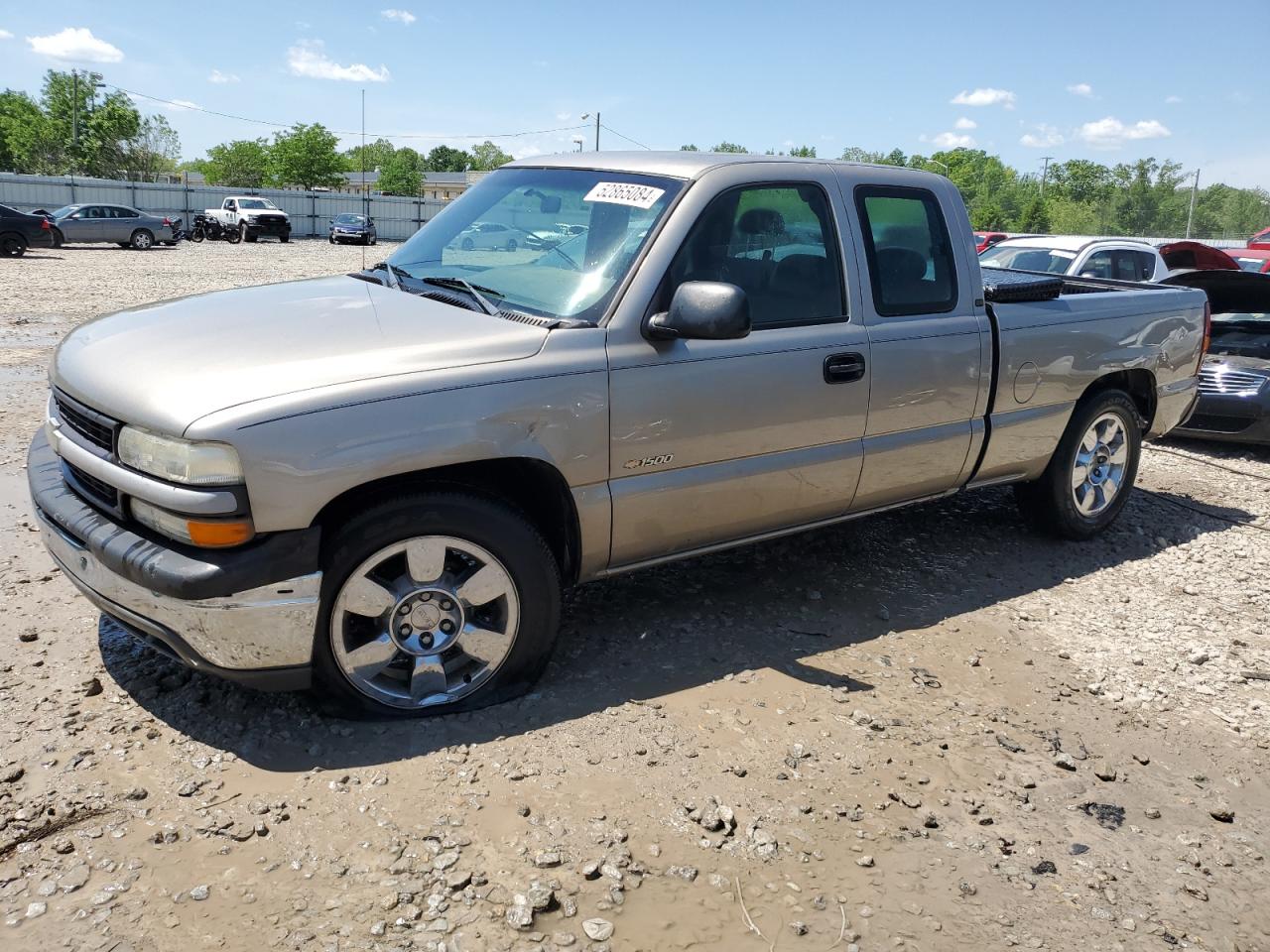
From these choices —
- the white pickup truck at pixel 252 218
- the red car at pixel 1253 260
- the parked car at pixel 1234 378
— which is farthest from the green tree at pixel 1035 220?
the parked car at pixel 1234 378

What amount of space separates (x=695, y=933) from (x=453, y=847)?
0.74m

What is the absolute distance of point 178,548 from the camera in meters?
3.08

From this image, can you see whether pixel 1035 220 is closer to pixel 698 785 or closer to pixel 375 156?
pixel 698 785

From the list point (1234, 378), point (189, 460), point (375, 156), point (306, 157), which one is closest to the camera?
point (189, 460)

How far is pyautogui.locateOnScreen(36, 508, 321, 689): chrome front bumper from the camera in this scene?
10.1 ft

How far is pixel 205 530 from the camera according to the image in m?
3.02

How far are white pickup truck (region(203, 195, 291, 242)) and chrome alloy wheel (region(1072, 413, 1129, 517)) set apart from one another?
128 ft

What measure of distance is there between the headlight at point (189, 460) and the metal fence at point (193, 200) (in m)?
38.9

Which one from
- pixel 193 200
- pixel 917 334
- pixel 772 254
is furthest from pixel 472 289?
pixel 193 200

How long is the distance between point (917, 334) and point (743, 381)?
1032 millimetres

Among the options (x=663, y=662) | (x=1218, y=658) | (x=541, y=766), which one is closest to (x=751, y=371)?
(x=663, y=662)

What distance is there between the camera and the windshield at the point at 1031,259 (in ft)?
36.1

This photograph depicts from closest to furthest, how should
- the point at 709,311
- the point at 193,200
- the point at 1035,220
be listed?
the point at 709,311 < the point at 193,200 < the point at 1035,220

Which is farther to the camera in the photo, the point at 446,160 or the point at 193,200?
the point at 446,160
